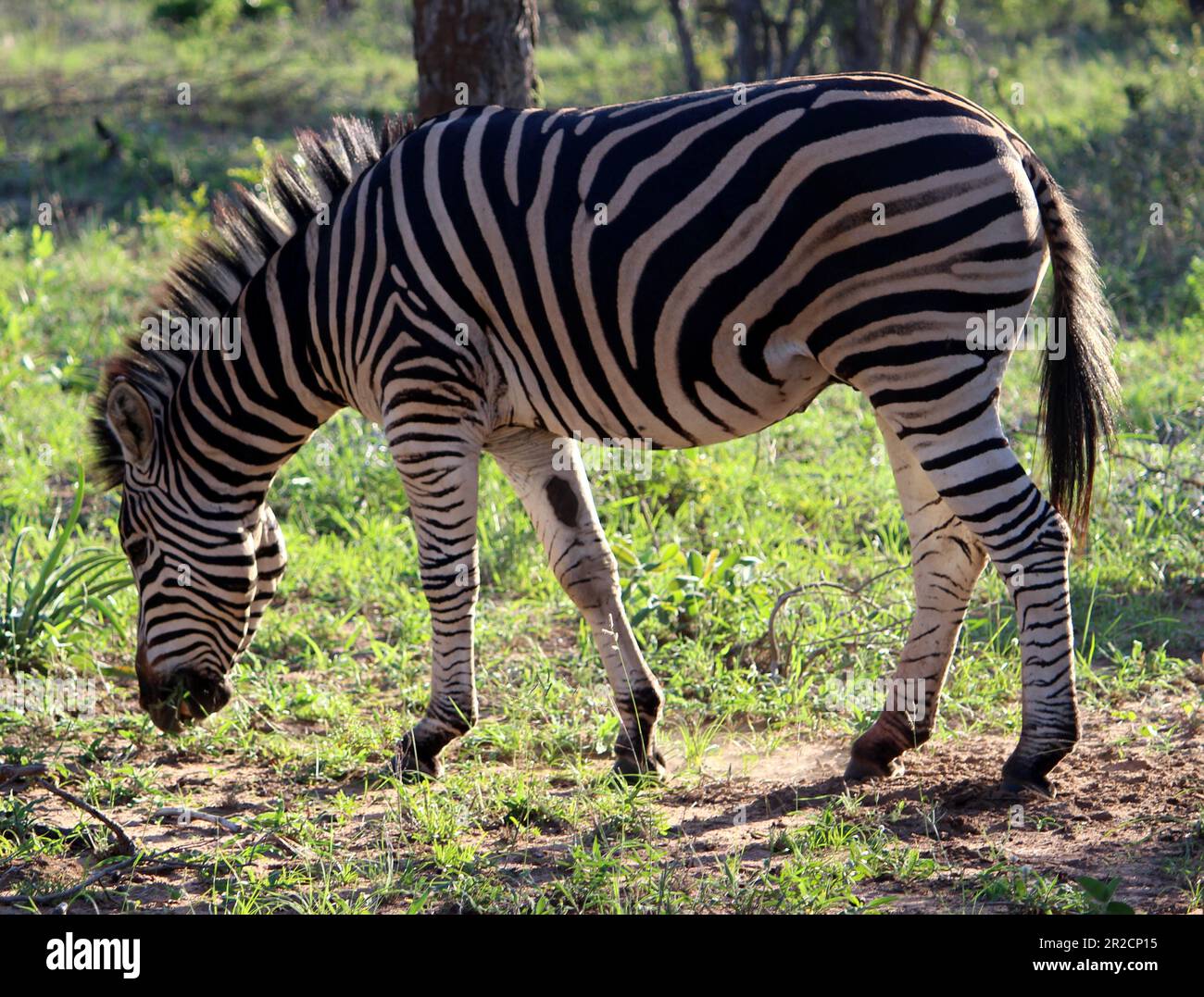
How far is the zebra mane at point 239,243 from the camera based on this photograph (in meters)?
5.04

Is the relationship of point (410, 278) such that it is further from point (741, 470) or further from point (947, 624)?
point (741, 470)

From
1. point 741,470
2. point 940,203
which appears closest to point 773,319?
point 940,203

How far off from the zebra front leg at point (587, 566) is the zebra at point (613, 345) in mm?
12

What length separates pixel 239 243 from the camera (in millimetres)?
5168

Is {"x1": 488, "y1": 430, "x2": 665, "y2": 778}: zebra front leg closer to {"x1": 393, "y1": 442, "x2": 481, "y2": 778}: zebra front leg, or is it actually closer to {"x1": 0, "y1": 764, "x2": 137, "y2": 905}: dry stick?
{"x1": 393, "y1": 442, "x2": 481, "y2": 778}: zebra front leg

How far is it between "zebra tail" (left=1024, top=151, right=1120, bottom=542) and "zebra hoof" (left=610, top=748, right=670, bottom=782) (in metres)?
1.80

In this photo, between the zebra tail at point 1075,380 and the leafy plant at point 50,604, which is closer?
the zebra tail at point 1075,380

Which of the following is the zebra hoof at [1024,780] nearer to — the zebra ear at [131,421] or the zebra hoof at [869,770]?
the zebra hoof at [869,770]

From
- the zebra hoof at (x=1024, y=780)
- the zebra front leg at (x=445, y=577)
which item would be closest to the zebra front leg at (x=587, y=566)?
the zebra front leg at (x=445, y=577)

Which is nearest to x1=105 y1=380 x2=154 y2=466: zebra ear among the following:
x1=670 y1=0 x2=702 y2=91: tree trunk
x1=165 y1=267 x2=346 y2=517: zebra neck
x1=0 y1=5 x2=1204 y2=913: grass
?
x1=165 y1=267 x2=346 y2=517: zebra neck

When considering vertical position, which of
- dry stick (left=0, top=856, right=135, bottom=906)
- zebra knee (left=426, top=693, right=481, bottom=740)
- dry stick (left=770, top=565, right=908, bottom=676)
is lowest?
dry stick (left=0, top=856, right=135, bottom=906)

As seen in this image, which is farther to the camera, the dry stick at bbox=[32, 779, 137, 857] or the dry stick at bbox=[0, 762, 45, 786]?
the dry stick at bbox=[0, 762, 45, 786]

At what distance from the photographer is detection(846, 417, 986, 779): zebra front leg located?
4785mm

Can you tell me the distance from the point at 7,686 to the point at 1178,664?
520 cm
